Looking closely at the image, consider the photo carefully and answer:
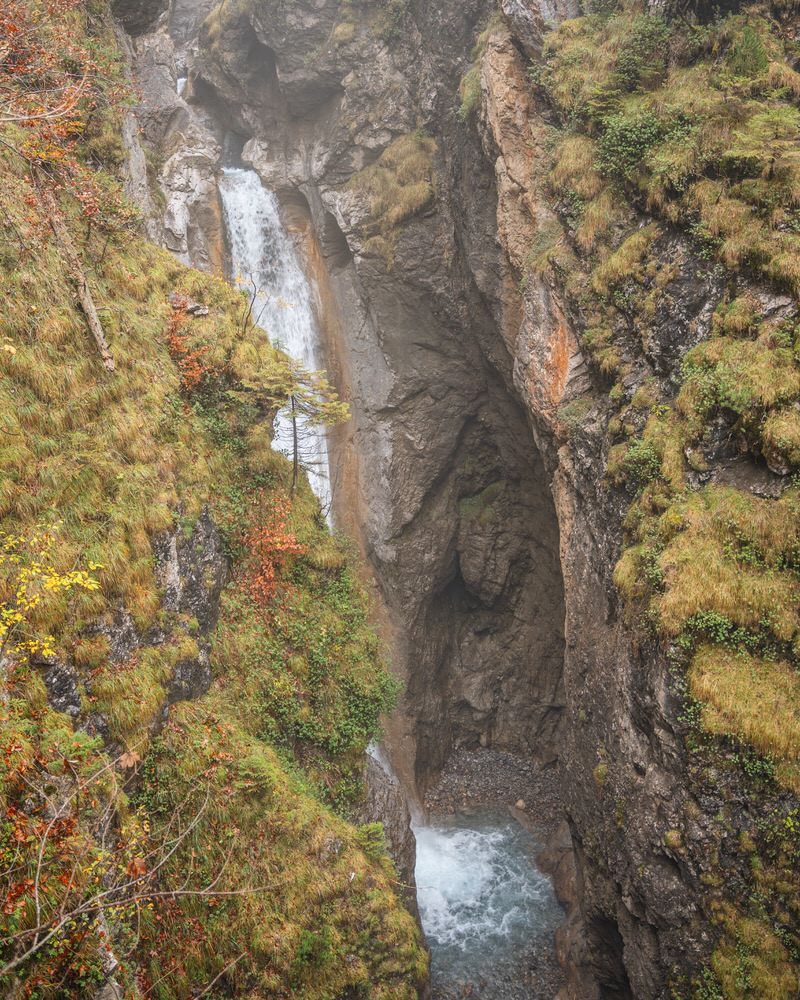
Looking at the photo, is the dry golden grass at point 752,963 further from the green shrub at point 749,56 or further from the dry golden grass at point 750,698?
the green shrub at point 749,56

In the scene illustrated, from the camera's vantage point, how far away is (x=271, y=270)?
77.2 ft

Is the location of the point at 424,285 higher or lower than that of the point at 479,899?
higher

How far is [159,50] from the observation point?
78.9 ft

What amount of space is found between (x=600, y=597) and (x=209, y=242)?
61.5 ft

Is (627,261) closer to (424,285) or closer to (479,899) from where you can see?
(424,285)

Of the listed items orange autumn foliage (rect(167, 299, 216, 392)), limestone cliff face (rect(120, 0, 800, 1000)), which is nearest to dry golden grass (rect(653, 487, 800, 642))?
limestone cliff face (rect(120, 0, 800, 1000))

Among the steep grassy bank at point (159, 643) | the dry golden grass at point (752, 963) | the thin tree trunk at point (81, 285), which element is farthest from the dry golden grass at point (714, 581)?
the thin tree trunk at point (81, 285)

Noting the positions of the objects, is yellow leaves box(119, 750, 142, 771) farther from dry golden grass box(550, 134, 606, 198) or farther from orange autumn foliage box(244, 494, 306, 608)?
dry golden grass box(550, 134, 606, 198)

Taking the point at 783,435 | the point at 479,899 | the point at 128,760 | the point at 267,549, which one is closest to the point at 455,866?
the point at 479,899

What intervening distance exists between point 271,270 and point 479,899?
21747 mm

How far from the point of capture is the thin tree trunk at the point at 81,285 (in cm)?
1092

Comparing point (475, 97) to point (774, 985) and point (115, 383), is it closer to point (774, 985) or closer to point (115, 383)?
point (115, 383)

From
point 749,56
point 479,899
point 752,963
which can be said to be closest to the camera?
point 752,963

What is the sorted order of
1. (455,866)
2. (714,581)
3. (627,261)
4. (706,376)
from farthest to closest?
(455,866) < (627,261) < (706,376) < (714,581)
